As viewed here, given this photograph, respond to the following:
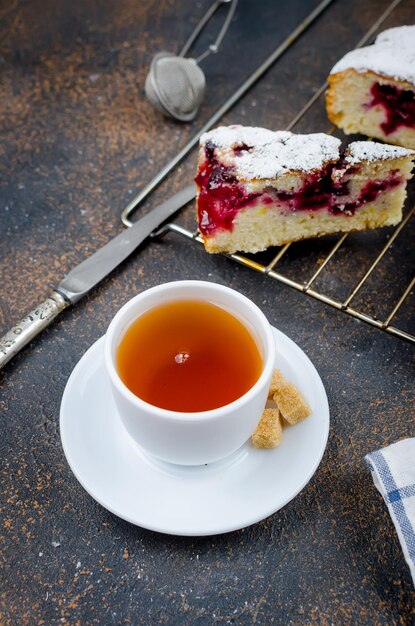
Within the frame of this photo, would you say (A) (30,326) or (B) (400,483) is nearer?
(B) (400,483)

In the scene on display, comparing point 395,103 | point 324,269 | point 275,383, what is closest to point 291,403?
point 275,383

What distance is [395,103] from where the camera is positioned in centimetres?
204

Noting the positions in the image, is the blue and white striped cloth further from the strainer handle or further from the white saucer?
the strainer handle

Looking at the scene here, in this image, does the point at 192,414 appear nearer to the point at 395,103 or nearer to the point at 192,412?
the point at 192,412

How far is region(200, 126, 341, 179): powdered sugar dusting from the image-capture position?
168cm

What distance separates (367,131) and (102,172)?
878mm

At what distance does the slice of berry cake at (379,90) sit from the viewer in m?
1.99

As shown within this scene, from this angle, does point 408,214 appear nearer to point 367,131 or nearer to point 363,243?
point 363,243

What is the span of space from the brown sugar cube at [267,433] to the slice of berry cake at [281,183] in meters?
0.64

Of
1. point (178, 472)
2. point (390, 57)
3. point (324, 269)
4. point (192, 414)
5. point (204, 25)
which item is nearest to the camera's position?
point (192, 414)

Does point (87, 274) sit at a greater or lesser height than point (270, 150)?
lesser

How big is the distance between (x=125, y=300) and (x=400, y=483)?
826 mm

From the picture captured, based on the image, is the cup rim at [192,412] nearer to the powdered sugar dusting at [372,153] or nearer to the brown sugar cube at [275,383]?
the brown sugar cube at [275,383]

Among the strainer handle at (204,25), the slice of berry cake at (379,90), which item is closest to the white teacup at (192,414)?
the slice of berry cake at (379,90)
